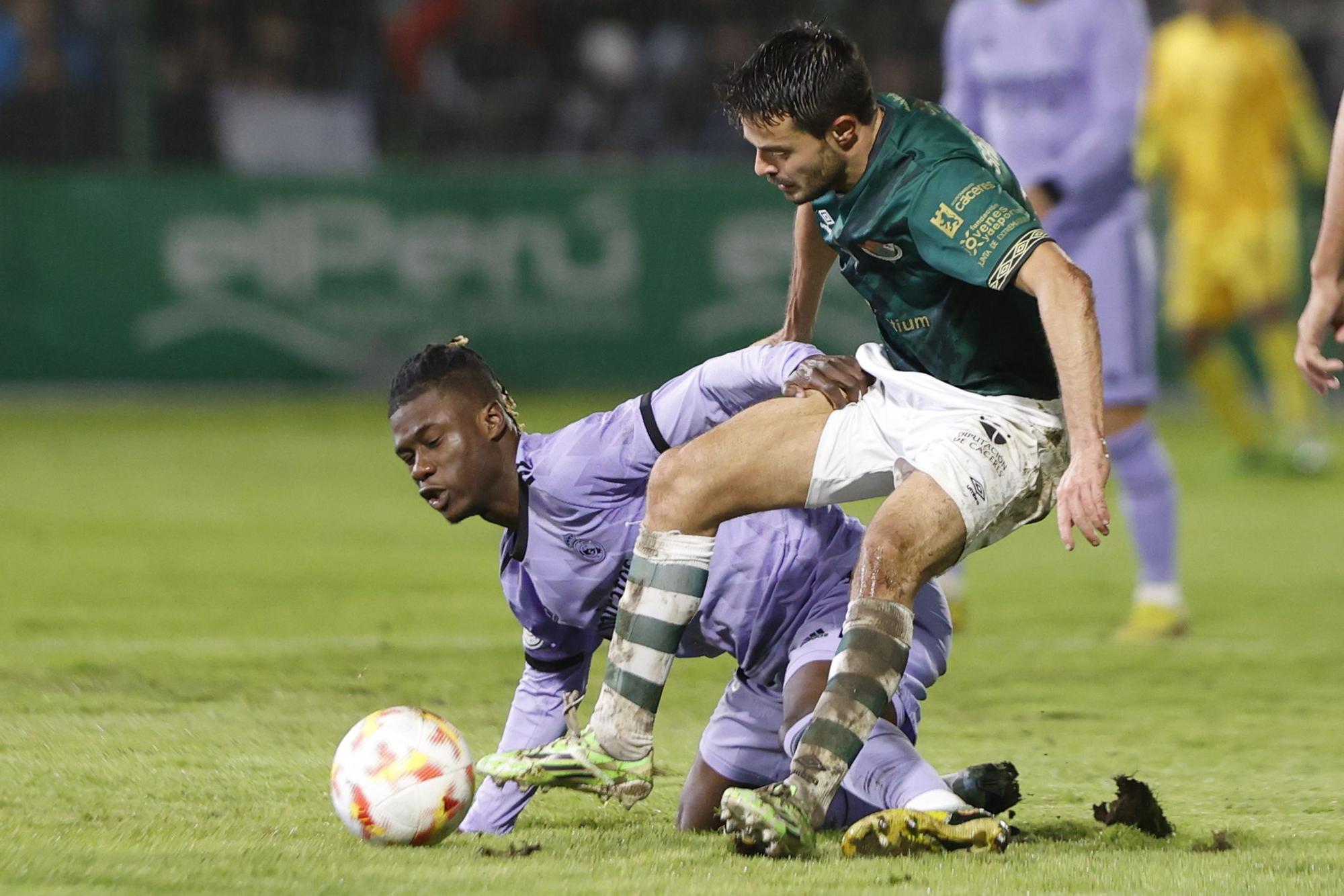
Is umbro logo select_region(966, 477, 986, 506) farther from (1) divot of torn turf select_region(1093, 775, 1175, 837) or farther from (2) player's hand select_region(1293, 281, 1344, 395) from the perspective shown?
(2) player's hand select_region(1293, 281, 1344, 395)

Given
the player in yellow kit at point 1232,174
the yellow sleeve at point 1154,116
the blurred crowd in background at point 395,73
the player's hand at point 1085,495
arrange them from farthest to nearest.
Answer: the blurred crowd in background at point 395,73, the yellow sleeve at point 1154,116, the player in yellow kit at point 1232,174, the player's hand at point 1085,495

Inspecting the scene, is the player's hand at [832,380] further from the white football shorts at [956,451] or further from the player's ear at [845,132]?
the player's ear at [845,132]

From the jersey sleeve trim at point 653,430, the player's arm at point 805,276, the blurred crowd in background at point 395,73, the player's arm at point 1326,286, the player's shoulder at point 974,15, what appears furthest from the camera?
the blurred crowd in background at point 395,73

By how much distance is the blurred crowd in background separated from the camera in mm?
15414

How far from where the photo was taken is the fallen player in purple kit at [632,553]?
13.4 ft

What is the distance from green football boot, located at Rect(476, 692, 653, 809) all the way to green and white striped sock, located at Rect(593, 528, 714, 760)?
0.06ft

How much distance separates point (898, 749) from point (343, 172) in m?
12.1

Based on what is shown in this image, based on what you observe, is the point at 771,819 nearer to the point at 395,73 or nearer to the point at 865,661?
the point at 865,661

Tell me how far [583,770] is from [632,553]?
0.51m

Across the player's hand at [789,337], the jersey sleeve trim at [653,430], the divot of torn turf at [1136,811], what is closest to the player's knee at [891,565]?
the jersey sleeve trim at [653,430]

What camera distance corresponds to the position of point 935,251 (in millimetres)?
3867

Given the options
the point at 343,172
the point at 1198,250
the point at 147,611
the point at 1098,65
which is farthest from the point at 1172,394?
the point at 147,611

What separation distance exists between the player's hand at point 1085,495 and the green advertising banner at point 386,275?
11322mm

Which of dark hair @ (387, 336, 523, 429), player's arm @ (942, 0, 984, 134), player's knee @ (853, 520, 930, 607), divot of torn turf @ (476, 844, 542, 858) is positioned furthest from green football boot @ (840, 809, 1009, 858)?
player's arm @ (942, 0, 984, 134)
